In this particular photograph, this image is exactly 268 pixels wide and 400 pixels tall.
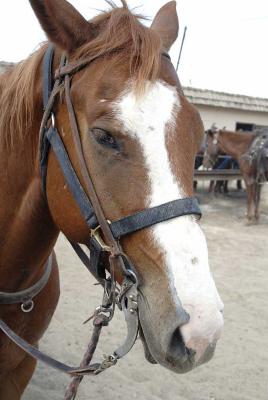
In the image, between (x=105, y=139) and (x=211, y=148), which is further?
(x=211, y=148)

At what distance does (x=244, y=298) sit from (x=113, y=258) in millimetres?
3931

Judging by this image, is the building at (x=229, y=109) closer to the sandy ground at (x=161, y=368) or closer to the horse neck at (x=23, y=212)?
Result: the sandy ground at (x=161, y=368)

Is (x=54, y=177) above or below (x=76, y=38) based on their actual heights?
below

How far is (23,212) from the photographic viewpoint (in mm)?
1688

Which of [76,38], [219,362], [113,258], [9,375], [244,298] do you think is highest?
[76,38]

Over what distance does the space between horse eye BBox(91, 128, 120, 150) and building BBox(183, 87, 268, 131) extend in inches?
463

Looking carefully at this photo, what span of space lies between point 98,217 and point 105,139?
0.25 meters

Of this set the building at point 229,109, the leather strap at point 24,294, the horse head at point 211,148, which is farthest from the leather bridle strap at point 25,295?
the building at point 229,109

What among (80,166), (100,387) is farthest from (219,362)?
(80,166)

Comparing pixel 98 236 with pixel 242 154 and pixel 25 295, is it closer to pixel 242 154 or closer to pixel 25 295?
pixel 25 295

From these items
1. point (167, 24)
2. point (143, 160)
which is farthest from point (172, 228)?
point (167, 24)

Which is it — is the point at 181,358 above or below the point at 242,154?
above

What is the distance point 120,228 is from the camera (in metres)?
1.28

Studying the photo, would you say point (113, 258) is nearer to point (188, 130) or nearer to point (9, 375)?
point (188, 130)
